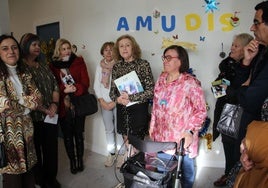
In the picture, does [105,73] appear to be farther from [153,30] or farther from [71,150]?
[71,150]

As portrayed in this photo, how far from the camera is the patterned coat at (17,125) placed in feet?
6.07

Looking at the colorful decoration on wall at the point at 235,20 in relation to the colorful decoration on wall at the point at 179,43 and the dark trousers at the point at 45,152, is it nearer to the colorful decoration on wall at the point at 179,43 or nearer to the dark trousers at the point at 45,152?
the colorful decoration on wall at the point at 179,43

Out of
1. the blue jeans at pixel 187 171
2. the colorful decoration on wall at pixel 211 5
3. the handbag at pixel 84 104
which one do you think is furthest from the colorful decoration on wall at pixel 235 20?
the handbag at pixel 84 104

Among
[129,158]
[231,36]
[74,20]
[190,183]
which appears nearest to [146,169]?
[129,158]

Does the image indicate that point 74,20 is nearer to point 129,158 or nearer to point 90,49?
point 90,49

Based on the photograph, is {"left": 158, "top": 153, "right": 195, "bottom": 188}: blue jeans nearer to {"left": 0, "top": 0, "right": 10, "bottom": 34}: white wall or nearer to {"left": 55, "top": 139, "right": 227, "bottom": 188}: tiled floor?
{"left": 55, "top": 139, "right": 227, "bottom": 188}: tiled floor

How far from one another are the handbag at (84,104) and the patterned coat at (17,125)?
713 mm

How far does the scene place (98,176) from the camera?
2.87 meters

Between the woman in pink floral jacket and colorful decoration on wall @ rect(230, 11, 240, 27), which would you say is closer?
the woman in pink floral jacket

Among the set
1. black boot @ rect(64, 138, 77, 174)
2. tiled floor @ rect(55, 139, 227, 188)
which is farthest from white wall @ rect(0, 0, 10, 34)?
tiled floor @ rect(55, 139, 227, 188)

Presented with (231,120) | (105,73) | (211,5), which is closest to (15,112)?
(105,73)

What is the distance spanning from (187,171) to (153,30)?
1.69 metres

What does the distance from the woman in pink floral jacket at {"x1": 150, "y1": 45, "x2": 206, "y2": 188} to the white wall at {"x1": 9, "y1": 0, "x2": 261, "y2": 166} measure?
0.94 meters

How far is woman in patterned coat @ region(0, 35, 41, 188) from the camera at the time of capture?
6.10 feet
